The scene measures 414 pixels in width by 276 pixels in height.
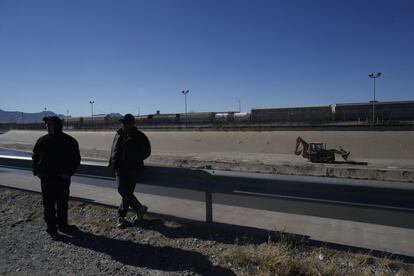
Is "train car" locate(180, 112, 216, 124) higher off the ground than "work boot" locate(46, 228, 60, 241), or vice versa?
"train car" locate(180, 112, 216, 124)

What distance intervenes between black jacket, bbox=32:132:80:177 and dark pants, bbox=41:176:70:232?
0.14 meters

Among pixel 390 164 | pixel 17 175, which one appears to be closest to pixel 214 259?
pixel 17 175

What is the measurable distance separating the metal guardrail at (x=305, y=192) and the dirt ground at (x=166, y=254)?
0.60 m

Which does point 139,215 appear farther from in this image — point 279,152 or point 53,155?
point 279,152

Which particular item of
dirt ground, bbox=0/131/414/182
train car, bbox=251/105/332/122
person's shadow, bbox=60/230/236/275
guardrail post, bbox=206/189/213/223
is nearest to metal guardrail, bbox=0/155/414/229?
guardrail post, bbox=206/189/213/223

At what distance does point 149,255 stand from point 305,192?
7.25ft

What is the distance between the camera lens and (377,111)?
2502 inches

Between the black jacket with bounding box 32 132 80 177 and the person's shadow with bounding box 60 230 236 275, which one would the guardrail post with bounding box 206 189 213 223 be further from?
the black jacket with bounding box 32 132 80 177

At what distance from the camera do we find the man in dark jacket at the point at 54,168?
5.86 m

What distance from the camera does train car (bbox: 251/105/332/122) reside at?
6794cm

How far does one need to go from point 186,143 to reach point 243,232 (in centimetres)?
4519

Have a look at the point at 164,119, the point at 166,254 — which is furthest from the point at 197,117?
the point at 166,254

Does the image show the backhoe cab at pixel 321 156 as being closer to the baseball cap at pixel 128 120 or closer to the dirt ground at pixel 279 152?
the dirt ground at pixel 279 152

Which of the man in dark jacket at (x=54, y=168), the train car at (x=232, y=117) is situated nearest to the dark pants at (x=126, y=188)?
the man in dark jacket at (x=54, y=168)
